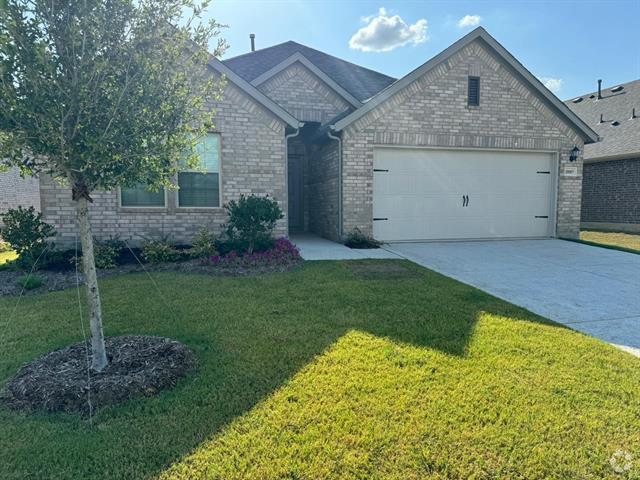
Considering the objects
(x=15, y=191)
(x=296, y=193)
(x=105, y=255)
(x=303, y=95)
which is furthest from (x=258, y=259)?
(x=15, y=191)

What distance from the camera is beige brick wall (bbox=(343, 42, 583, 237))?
10547mm

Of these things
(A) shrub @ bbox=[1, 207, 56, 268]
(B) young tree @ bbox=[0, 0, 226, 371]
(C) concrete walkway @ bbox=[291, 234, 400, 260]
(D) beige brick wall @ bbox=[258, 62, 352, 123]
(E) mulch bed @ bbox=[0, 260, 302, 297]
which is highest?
(D) beige brick wall @ bbox=[258, 62, 352, 123]

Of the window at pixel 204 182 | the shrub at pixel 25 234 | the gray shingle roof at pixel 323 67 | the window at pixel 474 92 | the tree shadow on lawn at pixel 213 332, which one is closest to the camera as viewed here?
the tree shadow on lawn at pixel 213 332

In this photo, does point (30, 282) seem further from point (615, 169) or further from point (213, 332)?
point (615, 169)

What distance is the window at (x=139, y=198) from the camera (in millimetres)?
9148

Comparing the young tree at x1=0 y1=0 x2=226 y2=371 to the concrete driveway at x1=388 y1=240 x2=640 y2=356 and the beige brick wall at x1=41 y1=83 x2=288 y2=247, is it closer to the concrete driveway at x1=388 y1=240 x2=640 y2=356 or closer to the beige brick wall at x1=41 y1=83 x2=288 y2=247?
the concrete driveway at x1=388 y1=240 x2=640 y2=356

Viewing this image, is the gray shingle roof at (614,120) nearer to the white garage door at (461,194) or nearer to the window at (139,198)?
the white garage door at (461,194)

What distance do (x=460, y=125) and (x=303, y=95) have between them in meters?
5.17

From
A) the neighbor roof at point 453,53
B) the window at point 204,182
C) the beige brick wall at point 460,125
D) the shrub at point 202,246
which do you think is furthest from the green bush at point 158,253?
the neighbor roof at point 453,53

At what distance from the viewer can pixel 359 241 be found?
10.3m

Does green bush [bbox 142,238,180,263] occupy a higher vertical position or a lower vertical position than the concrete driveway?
higher

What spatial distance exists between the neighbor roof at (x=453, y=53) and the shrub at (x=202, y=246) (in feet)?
14.2

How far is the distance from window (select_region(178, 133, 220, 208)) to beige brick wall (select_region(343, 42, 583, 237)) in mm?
3301

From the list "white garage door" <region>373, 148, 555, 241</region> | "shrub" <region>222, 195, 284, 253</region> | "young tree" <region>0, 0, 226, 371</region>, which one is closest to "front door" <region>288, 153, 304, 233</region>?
"white garage door" <region>373, 148, 555, 241</region>
